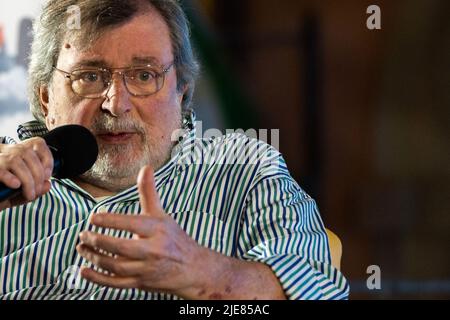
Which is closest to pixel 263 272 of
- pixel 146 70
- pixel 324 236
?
pixel 324 236

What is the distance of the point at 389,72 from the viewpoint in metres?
2.99

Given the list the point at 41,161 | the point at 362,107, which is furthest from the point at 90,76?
the point at 362,107

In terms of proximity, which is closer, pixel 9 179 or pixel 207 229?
pixel 9 179

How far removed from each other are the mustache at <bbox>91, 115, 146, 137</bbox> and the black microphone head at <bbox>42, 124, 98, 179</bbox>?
0.17 meters

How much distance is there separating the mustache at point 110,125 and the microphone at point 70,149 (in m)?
0.17

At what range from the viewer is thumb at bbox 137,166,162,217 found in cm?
104

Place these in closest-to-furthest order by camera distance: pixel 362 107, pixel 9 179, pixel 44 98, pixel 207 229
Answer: pixel 9 179 < pixel 207 229 < pixel 44 98 < pixel 362 107

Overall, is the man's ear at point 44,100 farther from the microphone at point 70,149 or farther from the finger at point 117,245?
the finger at point 117,245

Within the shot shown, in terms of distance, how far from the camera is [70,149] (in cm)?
126

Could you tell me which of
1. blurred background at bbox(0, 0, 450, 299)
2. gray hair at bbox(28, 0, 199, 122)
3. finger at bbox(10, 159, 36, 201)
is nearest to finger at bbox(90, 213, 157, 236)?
finger at bbox(10, 159, 36, 201)

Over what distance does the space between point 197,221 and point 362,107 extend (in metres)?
1.84

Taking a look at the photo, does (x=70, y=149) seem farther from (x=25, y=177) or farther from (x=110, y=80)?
(x=110, y=80)
